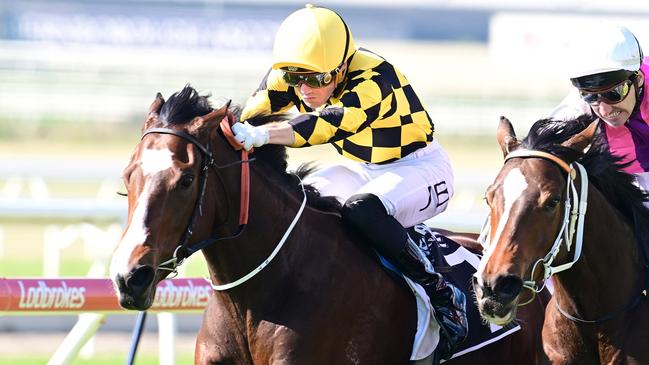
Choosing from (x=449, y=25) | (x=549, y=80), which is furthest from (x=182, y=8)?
(x=549, y=80)

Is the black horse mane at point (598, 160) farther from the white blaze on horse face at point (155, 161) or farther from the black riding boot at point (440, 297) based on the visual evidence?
the white blaze on horse face at point (155, 161)

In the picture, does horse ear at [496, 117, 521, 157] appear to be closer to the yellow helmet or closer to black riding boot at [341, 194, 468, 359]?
black riding boot at [341, 194, 468, 359]

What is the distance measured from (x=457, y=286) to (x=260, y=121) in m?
1.11

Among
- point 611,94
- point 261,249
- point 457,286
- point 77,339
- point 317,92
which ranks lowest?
point 77,339

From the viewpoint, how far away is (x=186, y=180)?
426 centimetres

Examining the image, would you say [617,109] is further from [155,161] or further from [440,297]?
[155,161]

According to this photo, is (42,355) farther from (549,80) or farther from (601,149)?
(549,80)

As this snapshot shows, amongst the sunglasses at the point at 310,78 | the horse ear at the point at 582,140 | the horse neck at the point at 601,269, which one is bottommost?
the horse neck at the point at 601,269

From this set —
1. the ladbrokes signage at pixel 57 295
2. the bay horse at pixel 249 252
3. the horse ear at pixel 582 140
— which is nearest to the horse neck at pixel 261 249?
the bay horse at pixel 249 252

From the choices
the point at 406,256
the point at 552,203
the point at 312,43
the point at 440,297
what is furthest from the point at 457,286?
the point at 312,43

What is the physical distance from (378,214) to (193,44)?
132ft

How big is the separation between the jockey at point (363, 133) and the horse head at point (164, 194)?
0.19 m

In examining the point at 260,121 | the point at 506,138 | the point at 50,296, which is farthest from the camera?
the point at 50,296

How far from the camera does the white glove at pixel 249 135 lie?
14.8ft
